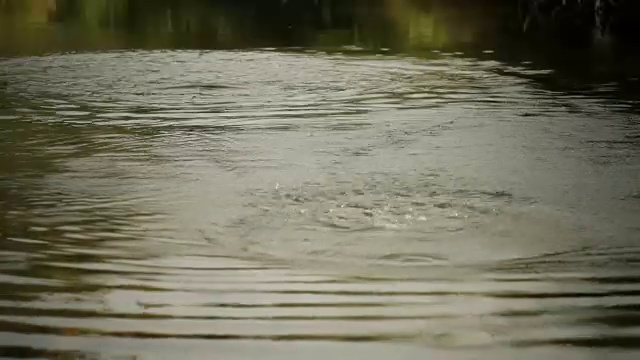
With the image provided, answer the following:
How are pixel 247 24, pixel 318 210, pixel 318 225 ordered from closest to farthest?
pixel 318 225 < pixel 318 210 < pixel 247 24

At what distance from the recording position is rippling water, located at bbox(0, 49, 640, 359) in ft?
9.95

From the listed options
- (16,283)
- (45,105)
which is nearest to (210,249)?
(16,283)

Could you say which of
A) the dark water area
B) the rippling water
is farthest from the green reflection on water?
the rippling water

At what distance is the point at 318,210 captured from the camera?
4.33 metres

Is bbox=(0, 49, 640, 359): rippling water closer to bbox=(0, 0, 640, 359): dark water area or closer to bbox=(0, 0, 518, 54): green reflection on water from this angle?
bbox=(0, 0, 640, 359): dark water area

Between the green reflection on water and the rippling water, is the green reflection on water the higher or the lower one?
the higher one

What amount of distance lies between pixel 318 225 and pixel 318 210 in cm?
24

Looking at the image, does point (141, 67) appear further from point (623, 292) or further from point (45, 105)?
point (623, 292)

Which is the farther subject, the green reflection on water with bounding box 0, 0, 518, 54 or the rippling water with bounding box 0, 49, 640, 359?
the green reflection on water with bounding box 0, 0, 518, 54

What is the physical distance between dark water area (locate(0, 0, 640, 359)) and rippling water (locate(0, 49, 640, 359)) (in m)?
0.01

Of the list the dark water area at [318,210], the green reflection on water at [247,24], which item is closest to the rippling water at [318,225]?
the dark water area at [318,210]

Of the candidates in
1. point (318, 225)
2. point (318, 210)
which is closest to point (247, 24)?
point (318, 210)

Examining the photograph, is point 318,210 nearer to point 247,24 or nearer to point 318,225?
point 318,225

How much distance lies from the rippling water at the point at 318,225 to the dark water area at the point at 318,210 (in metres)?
0.01
